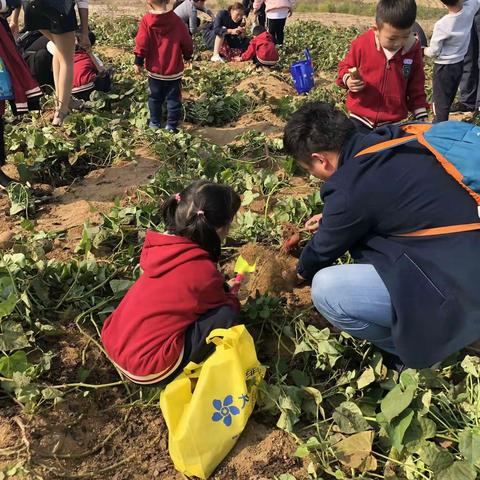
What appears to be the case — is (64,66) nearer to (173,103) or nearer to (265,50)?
(173,103)

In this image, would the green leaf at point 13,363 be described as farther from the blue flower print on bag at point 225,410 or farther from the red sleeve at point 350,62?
the red sleeve at point 350,62

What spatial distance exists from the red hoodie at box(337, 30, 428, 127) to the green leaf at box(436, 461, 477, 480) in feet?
8.01

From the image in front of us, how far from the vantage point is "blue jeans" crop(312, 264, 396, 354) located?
2.18m

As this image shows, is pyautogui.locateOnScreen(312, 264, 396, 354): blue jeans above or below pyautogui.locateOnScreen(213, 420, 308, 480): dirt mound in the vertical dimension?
above

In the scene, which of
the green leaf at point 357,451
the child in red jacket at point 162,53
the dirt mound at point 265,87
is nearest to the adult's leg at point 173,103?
the child in red jacket at point 162,53

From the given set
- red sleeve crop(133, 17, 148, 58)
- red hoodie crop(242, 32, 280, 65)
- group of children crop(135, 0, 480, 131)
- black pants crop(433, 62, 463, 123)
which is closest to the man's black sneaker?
group of children crop(135, 0, 480, 131)

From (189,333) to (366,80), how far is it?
2319 millimetres

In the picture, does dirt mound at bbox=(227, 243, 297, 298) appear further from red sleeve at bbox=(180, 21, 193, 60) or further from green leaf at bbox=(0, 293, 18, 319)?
red sleeve at bbox=(180, 21, 193, 60)

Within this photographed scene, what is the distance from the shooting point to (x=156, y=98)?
16.7ft

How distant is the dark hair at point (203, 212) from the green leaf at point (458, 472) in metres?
1.21

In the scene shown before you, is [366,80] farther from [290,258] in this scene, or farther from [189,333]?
[189,333]

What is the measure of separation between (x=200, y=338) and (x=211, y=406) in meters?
0.28

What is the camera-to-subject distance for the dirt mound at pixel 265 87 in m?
6.31

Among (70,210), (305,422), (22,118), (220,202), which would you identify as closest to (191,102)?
(22,118)
